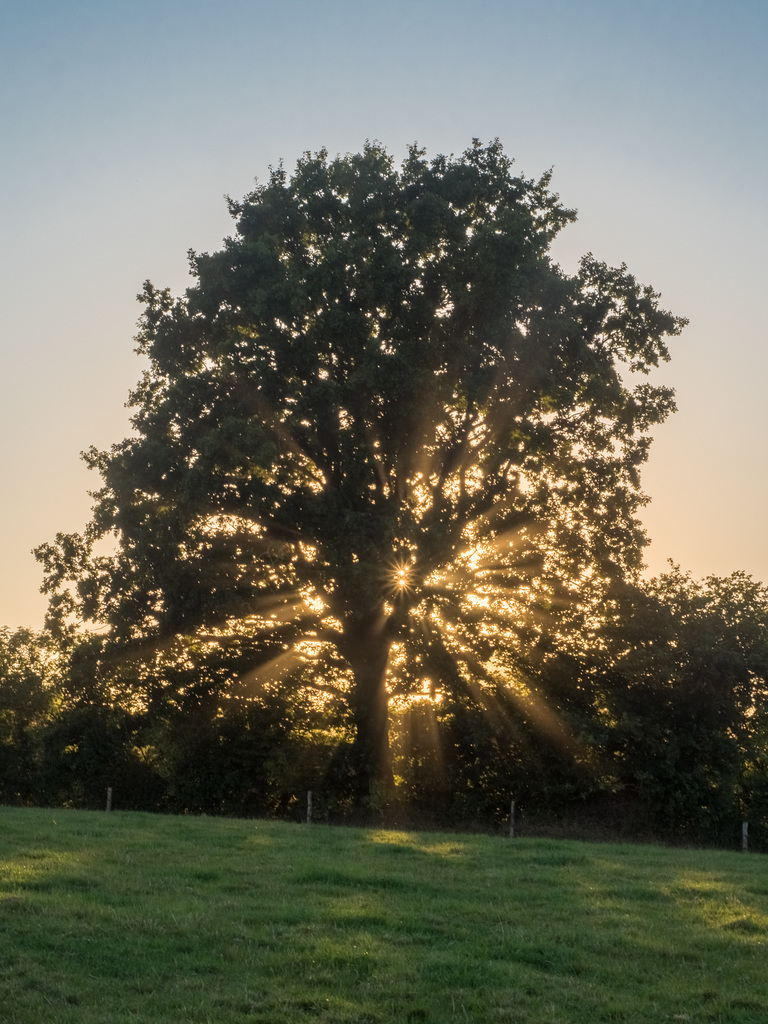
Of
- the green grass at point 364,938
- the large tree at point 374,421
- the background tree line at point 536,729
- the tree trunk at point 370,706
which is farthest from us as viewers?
the tree trunk at point 370,706

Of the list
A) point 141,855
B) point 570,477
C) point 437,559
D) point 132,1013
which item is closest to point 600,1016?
point 132,1013

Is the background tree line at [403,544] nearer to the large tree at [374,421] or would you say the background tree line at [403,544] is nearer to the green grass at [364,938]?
the large tree at [374,421]

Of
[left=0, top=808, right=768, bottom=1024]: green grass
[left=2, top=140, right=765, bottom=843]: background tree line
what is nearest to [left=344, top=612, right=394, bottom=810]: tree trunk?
[left=2, top=140, right=765, bottom=843]: background tree line

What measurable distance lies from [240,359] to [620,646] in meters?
14.7

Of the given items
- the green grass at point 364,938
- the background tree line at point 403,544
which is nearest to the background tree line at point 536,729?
the background tree line at point 403,544

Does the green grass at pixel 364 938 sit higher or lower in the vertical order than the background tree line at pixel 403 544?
lower

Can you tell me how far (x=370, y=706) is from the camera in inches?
1230

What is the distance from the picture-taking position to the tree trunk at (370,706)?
100 feet

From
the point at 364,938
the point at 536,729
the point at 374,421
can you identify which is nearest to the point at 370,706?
the point at 536,729

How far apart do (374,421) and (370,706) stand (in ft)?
30.5

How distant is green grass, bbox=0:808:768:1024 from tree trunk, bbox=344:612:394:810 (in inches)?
546

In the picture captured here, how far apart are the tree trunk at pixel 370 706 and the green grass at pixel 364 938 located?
1386 centimetres

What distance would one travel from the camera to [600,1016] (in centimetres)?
760

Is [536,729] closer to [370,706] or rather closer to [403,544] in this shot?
[370,706]
